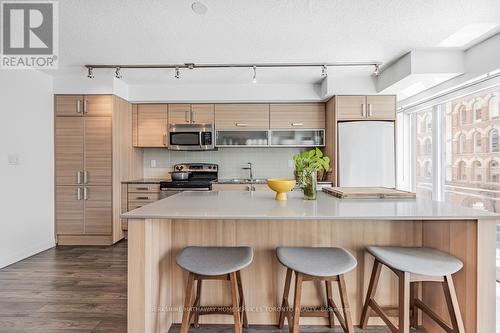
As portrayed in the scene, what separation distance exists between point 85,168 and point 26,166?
2.09ft

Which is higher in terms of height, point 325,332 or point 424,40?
point 424,40

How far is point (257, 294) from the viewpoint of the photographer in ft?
6.46

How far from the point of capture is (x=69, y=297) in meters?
2.36

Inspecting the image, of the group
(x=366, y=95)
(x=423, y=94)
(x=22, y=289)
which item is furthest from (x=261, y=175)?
(x=22, y=289)

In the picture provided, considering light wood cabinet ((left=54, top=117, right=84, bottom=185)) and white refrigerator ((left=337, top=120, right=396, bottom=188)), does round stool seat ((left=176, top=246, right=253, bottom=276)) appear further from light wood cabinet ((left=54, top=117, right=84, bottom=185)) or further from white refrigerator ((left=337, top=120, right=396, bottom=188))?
light wood cabinet ((left=54, top=117, right=84, bottom=185))

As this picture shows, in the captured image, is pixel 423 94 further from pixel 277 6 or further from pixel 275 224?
pixel 275 224

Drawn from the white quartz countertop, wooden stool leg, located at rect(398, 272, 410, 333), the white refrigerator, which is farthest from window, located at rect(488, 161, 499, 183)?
wooden stool leg, located at rect(398, 272, 410, 333)

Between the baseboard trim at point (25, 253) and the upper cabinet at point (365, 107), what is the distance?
4.25 meters

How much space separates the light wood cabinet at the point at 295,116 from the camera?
14.1 feet

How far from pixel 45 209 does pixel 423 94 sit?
5205 millimetres

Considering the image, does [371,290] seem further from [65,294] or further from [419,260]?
[65,294]

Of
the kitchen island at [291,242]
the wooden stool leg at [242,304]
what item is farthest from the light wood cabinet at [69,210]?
the wooden stool leg at [242,304]

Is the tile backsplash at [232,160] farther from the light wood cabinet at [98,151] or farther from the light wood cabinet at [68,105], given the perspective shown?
the light wood cabinet at [68,105]

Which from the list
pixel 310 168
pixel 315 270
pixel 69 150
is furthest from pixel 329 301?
pixel 69 150
